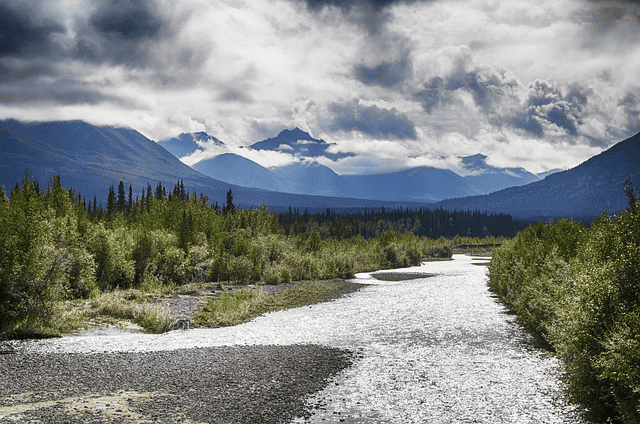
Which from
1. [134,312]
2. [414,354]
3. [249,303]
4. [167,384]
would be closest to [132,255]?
[249,303]

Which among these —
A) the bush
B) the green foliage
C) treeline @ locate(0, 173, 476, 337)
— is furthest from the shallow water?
treeline @ locate(0, 173, 476, 337)

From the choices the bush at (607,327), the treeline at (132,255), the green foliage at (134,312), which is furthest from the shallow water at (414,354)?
the treeline at (132,255)

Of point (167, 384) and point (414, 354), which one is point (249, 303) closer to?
point (414, 354)

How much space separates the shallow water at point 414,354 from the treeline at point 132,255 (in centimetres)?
376

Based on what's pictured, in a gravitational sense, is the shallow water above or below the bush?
below

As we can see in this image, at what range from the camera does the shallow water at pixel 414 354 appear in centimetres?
1581

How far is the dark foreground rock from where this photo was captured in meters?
14.2

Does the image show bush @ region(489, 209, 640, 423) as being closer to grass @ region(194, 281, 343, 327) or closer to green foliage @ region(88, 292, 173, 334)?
grass @ region(194, 281, 343, 327)

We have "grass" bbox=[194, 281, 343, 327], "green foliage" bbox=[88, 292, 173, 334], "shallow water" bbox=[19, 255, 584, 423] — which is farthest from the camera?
"grass" bbox=[194, 281, 343, 327]

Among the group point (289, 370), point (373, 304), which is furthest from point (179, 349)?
point (373, 304)

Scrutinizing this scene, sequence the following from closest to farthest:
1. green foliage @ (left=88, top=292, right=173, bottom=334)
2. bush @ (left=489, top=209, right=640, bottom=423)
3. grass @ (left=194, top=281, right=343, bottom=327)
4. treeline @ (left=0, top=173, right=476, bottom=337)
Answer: bush @ (left=489, top=209, right=640, bottom=423) < treeline @ (left=0, top=173, right=476, bottom=337) < green foliage @ (left=88, top=292, right=173, bottom=334) < grass @ (left=194, top=281, right=343, bottom=327)

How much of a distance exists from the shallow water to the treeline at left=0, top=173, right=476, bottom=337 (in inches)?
148

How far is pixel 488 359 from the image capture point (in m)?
22.6

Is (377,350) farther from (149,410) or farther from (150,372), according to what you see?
(149,410)
